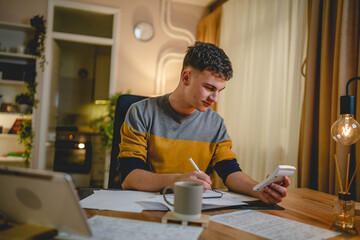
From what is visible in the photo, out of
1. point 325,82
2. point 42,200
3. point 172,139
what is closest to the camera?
point 42,200

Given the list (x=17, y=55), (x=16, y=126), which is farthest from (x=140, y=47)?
(x=16, y=126)

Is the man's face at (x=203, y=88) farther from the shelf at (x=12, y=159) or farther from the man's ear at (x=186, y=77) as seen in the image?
the shelf at (x=12, y=159)

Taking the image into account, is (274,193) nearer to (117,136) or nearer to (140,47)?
(117,136)

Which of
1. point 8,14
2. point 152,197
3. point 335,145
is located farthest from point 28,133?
point 335,145

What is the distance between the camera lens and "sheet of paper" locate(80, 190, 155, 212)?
82 cm

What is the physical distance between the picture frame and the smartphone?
331 centimetres

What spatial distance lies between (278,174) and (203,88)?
20.0 inches

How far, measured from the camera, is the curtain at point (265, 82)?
2182 millimetres

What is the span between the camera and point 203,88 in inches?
50.1

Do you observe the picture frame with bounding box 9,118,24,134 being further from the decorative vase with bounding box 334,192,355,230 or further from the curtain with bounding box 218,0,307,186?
the decorative vase with bounding box 334,192,355,230

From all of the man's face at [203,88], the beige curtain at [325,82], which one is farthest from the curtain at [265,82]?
the man's face at [203,88]

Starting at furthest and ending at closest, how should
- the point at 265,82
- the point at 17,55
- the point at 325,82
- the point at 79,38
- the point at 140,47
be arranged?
the point at 140,47 < the point at 79,38 < the point at 17,55 < the point at 265,82 < the point at 325,82

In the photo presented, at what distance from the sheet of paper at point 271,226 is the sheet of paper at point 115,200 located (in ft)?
0.80

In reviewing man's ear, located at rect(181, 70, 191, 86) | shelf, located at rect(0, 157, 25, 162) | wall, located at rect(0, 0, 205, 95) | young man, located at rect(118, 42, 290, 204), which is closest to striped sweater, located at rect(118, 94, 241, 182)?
young man, located at rect(118, 42, 290, 204)
